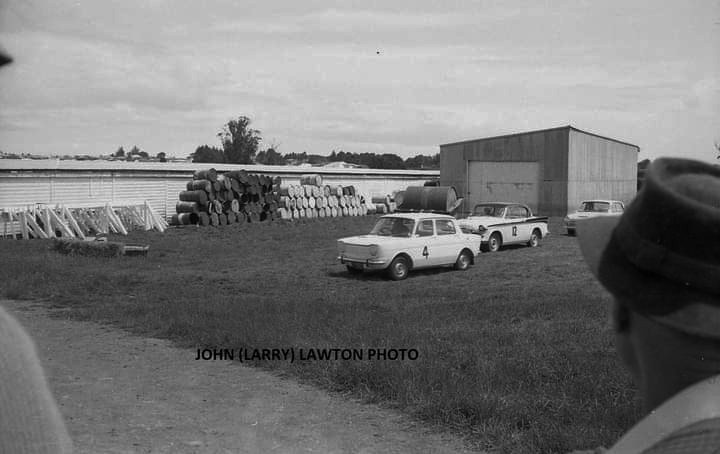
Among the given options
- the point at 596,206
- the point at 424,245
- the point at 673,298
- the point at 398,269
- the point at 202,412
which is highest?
the point at 673,298

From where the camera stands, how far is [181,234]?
28.4 metres

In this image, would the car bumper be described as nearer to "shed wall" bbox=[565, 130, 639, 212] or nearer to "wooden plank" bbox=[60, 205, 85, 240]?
"wooden plank" bbox=[60, 205, 85, 240]

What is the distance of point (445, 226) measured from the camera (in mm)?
18641

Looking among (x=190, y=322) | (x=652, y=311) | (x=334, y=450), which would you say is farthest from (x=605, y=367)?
(x=652, y=311)

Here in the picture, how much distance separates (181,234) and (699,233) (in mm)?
28347

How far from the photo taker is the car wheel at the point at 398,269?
660 inches

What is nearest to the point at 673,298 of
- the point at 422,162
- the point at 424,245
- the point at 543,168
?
the point at 424,245

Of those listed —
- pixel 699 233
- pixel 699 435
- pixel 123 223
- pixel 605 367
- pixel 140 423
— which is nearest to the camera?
pixel 699 435

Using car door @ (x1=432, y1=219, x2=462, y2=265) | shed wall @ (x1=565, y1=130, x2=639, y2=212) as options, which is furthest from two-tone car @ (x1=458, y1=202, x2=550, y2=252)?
shed wall @ (x1=565, y1=130, x2=639, y2=212)

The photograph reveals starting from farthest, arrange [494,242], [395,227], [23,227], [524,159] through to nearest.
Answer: [524,159]
[23,227]
[494,242]
[395,227]

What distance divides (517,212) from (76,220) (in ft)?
50.2

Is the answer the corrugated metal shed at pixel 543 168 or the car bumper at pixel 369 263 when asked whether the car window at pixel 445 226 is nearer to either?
the car bumper at pixel 369 263

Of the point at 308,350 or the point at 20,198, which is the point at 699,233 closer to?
the point at 308,350

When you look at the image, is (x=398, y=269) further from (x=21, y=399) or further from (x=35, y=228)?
(x=21, y=399)
